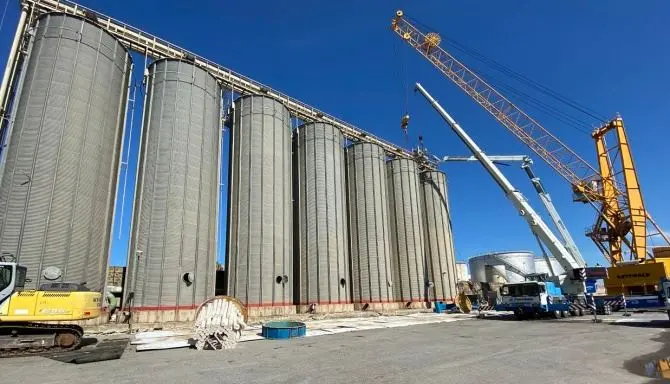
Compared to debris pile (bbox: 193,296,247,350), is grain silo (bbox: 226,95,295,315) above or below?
above

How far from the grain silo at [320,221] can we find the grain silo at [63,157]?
19.0 metres

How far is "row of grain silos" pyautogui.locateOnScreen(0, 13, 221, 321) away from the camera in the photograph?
24.9 m

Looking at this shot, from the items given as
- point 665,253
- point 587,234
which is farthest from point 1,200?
point 587,234

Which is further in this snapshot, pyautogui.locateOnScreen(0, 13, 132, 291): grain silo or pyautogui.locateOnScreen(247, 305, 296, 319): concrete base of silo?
pyautogui.locateOnScreen(247, 305, 296, 319): concrete base of silo

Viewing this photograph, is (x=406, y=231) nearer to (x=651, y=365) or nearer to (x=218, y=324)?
(x=218, y=324)

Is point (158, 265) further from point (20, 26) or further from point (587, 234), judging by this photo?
point (587, 234)

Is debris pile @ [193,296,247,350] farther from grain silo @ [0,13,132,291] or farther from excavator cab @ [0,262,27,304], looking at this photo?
grain silo @ [0,13,132,291]

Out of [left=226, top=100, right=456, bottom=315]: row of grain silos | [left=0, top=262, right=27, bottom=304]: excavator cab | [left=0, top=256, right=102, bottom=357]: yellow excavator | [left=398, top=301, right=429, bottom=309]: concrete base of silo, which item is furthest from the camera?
[left=398, top=301, right=429, bottom=309]: concrete base of silo

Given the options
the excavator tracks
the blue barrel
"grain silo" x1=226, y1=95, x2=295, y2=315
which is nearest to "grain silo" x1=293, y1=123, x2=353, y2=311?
"grain silo" x1=226, y1=95, x2=295, y2=315

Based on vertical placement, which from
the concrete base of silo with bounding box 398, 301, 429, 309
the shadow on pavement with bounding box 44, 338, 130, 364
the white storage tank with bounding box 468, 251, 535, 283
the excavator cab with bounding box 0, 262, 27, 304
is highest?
the white storage tank with bounding box 468, 251, 535, 283

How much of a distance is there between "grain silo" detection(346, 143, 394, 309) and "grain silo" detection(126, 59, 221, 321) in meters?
19.2

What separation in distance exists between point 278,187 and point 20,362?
2697cm

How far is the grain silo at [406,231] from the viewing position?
51.7 metres

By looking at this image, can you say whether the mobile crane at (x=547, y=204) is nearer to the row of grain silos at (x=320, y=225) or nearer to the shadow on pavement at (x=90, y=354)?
the row of grain silos at (x=320, y=225)
